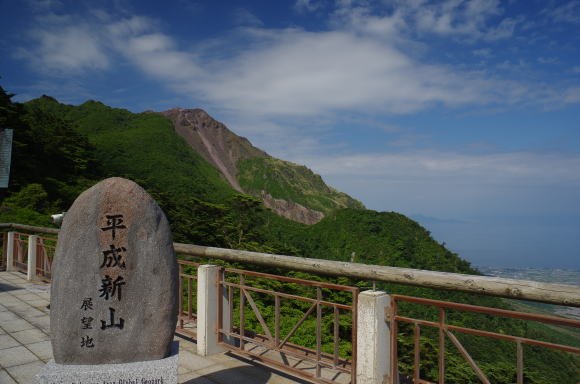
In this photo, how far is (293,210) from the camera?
63.9 meters

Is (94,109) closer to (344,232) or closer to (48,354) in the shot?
(344,232)

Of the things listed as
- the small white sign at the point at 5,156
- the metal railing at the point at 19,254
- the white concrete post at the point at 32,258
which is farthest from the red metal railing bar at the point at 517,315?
the small white sign at the point at 5,156

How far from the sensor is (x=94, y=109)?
59719 millimetres

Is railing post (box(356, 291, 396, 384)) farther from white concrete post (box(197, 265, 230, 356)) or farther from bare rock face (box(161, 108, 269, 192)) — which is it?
bare rock face (box(161, 108, 269, 192))

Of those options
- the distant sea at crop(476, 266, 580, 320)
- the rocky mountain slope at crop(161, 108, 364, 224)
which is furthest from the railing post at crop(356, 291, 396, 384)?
the rocky mountain slope at crop(161, 108, 364, 224)

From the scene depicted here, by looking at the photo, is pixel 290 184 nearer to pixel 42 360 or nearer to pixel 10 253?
pixel 10 253

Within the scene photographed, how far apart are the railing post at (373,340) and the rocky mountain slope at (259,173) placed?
59.4 meters

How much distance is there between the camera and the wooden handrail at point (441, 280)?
92.0 inches

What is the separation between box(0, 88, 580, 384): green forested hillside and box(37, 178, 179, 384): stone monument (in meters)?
5.61

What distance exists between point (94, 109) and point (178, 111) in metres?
19.5

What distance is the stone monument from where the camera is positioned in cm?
278

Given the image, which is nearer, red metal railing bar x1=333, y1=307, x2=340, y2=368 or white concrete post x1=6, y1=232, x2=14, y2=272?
red metal railing bar x1=333, y1=307, x2=340, y2=368

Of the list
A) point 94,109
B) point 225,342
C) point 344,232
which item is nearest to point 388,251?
point 344,232

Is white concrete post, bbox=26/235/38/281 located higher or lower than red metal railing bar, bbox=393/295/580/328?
lower
